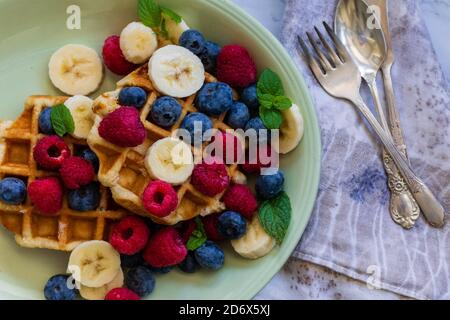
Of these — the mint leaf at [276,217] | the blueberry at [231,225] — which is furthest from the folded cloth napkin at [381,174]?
the blueberry at [231,225]

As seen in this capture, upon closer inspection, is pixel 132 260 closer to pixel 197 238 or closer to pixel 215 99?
pixel 197 238

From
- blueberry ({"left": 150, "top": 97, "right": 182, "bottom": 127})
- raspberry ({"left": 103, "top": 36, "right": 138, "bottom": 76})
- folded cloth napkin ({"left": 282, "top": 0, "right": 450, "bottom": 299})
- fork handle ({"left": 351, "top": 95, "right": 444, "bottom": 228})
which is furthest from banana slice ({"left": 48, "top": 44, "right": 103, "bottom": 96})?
fork handle ({"left": 351, "top": 95, "right": 444, "bottom": 228})

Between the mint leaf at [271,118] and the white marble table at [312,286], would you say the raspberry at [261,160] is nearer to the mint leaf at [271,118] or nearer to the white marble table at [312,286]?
→ the mint leaf at [271,118]

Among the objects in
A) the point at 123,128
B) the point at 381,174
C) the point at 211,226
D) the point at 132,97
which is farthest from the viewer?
the point at 381,174

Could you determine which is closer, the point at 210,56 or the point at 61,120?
the point at 61,120

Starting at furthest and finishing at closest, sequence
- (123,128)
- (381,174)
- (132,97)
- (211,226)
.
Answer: (381,174) → (211,226) → (132,97) → (123,128)

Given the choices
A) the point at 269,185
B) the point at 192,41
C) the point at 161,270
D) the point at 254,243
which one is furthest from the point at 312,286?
the point at 192,41

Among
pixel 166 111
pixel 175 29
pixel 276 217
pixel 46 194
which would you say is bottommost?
pixel 276 217
